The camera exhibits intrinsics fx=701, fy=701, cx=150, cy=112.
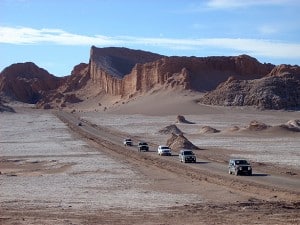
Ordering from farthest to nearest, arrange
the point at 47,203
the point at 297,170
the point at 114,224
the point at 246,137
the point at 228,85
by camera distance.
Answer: the point at 228,85 → the point at 246,137 → the point at 297,170 → the point at 47,203 → the point at 114,224

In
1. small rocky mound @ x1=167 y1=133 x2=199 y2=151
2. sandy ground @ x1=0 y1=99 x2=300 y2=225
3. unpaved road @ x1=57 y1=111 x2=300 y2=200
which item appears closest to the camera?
sandy ground @ x1=0 y1=99 x2=300 y2=225

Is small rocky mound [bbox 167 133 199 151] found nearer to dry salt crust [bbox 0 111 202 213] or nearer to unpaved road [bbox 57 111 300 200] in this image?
unpaved road [bbox 57 111 300 200]

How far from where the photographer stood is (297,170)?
40344 mm

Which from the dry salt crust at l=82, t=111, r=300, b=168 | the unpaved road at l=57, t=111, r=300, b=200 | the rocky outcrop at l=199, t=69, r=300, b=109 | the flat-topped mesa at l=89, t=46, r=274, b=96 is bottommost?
the dry salt crust at l=82, t=111, r=300, b=168

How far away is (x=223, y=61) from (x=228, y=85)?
3038 cm

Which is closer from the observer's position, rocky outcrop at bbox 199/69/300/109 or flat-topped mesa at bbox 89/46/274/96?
rocky outcrop at bbox 199/69/300/109

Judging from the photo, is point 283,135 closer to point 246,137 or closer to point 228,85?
point 246,137

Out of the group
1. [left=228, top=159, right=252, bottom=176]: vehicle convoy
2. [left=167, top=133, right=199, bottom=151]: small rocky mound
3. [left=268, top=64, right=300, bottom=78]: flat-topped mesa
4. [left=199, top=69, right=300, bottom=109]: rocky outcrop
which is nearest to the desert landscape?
[left=167, top=133, right=199, bottom=151]: small rocky mound

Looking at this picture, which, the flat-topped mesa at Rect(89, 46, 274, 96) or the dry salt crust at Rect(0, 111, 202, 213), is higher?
the flat-topped mesa at Rect(89, 46, 274, 96)

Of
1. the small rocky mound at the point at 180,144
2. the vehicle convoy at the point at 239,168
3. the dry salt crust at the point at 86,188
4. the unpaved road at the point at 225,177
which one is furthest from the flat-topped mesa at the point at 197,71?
the vehicle convoy at the point at 239,168

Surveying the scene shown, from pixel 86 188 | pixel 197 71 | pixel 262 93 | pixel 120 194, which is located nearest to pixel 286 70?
pixel 262 93

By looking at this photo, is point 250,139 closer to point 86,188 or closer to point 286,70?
point 86,188

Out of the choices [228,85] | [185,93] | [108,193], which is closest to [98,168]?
[108,193]

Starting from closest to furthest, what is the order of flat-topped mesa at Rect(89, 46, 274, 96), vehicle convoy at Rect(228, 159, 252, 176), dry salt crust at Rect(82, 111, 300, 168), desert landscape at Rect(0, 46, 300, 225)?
desert landscape at Rect(0, 46, 300, 225) → vehicle convoy at Rect(228, 159, 252, 176) → dry salt crust at Rect(82, 111, 300, 168) → flat-topped mesa at Rect(89, 46, 274, 96)
